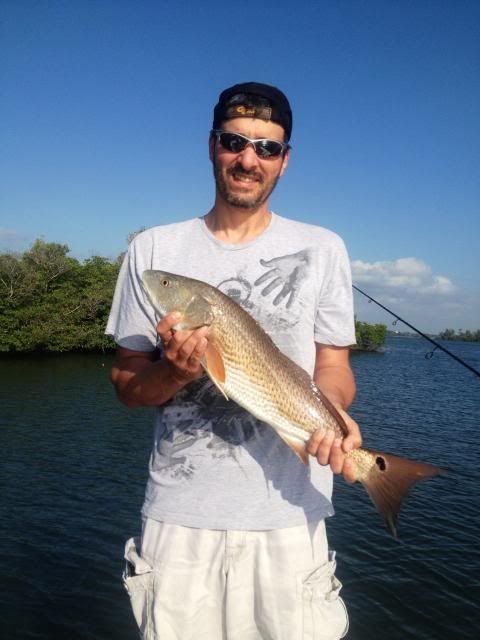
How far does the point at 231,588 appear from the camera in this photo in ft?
9.20

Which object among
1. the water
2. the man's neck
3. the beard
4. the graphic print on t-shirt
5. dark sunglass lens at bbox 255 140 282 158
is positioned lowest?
the water

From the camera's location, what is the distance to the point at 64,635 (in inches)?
346

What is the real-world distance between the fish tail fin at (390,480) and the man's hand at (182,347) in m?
1.19

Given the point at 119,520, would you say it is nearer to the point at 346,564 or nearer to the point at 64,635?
the point at 64,635

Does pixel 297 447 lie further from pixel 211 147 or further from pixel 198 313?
pixel 211 147

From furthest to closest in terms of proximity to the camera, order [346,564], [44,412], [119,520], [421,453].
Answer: [44,412], [421,453], [119,520], [346,564]

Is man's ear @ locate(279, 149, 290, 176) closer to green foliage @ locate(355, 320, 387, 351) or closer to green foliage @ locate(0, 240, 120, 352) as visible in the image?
green foliage @ locate(0, 240, 120, 352)

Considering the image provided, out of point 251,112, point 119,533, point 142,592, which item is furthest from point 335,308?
point 119,533

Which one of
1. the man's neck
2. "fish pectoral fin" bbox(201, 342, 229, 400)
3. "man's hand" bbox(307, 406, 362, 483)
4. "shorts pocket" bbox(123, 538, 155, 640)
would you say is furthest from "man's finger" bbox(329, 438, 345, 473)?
the man's neck

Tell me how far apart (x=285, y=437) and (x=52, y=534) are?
36.2 ft

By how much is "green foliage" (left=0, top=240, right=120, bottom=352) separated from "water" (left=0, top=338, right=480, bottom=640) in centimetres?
2640

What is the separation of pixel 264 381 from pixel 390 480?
937mm

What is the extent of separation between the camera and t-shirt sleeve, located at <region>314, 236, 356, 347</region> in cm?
318

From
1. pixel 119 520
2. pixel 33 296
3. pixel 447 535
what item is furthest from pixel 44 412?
pixel 33 296
